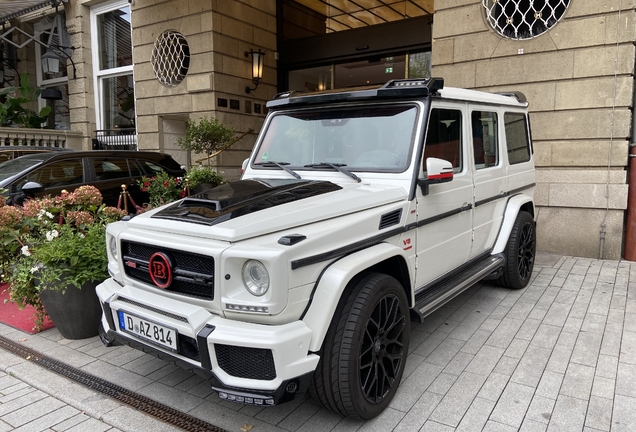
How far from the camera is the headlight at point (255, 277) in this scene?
2.30 meters

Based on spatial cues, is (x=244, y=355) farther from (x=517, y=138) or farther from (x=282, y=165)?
(x=517, y=138)

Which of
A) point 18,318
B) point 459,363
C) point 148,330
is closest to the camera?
point 148,330

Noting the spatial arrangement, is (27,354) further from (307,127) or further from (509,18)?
(509,18)

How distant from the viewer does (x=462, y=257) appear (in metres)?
4.14

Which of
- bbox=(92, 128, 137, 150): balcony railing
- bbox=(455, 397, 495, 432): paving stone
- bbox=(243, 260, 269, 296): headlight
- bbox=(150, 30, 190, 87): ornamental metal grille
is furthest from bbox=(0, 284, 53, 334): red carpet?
bbox=(92, 128, 137, 150): balcony railing

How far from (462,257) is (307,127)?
1.81 meters

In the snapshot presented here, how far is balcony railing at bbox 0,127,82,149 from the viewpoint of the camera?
1188 cm

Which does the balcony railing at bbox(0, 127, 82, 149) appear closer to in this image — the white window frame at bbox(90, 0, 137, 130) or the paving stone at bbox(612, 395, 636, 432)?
the white window frame at bbox(90, 0, 137, 130)

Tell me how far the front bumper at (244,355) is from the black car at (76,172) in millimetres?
4278

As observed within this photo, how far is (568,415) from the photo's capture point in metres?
2.87

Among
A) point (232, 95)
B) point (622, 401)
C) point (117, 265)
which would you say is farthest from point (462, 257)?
point (232, 95)

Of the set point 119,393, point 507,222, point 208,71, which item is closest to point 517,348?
point 507,222

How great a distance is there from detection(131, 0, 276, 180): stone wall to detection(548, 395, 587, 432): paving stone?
9097mm

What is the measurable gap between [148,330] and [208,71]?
29.8ft
